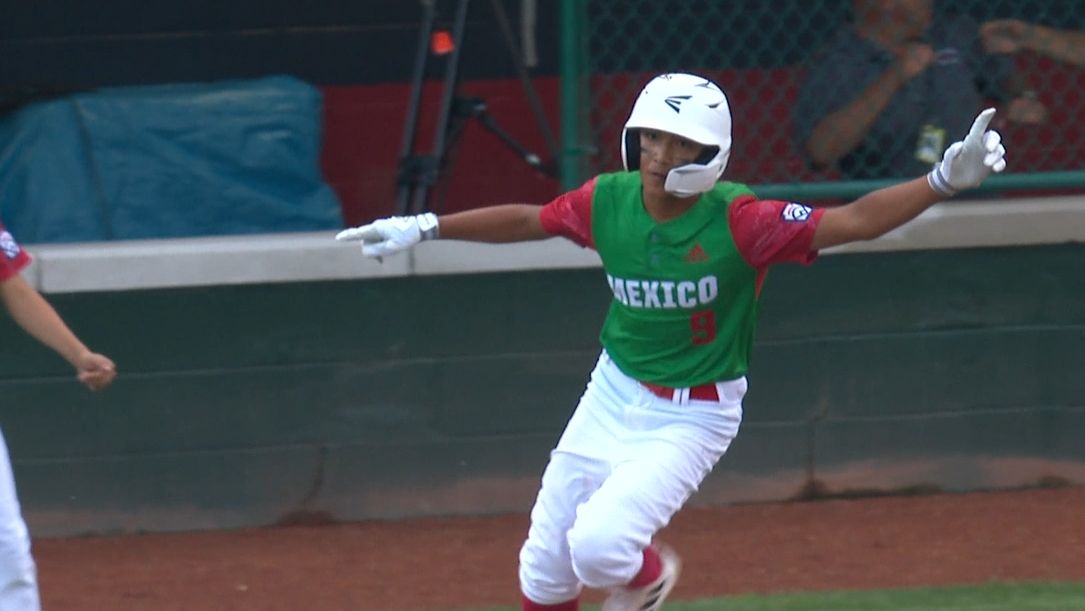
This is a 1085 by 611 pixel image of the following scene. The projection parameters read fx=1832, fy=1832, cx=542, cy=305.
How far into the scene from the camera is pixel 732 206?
15.4 ft

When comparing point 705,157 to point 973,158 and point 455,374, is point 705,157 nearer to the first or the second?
point 973,158

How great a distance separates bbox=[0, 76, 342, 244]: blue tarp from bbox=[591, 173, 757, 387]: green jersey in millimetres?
2815

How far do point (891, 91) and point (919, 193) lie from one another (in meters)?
2.70

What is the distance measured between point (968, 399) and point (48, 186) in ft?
12.1

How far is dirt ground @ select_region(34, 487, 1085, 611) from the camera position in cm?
616

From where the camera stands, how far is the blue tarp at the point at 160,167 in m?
7.16

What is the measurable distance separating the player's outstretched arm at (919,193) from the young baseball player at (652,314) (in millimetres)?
10

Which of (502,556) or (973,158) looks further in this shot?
(502,556)

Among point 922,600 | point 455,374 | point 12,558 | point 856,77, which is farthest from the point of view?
point 455,374

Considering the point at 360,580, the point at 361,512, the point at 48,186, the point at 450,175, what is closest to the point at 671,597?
the point at 360,580

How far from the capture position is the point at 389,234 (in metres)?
4.79

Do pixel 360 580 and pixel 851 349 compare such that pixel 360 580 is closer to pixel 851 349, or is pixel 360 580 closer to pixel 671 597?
pixel 671 597

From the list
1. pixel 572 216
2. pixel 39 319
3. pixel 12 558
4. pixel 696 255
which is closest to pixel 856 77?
pixel 572 216

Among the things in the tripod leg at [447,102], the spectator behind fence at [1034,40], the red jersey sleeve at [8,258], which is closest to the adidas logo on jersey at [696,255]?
the red jersey sleeve at [8,258]
